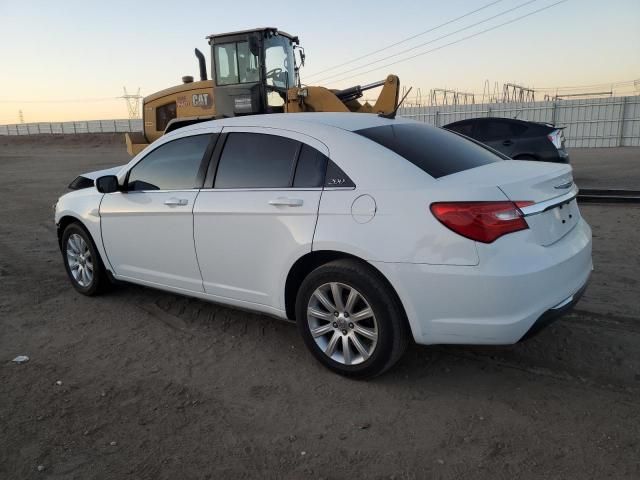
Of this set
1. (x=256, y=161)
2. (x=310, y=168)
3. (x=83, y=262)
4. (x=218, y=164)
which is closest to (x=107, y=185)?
(x=83, y=262)

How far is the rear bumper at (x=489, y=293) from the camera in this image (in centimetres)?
276

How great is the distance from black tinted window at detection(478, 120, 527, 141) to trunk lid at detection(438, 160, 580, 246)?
7925mm

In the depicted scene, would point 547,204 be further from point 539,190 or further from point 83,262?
point 83,262

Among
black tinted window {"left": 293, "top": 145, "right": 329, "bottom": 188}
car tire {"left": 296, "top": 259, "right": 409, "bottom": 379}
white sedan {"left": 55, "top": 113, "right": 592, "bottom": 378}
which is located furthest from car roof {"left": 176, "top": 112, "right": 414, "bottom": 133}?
car tire {"left": 296, "top": 259, "right": 409, "bottom": 379}

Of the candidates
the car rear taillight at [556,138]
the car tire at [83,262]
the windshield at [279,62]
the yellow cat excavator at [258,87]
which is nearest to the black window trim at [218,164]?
the car tire at [83,262]

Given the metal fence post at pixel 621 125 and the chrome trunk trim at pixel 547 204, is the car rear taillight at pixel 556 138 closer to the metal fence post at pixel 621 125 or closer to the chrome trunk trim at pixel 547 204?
the chrome trunk trim at pixel 547 204

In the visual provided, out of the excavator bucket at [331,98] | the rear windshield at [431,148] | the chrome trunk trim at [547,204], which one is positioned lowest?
the chrome trunk trim at [547,204]

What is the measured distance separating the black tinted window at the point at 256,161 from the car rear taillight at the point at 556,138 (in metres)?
8.35

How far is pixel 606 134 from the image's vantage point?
92.0 feet

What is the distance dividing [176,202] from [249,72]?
7.86m

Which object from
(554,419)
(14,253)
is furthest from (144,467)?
(14,253)

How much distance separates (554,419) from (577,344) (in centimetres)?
102

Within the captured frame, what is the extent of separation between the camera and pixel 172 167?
4242 mm

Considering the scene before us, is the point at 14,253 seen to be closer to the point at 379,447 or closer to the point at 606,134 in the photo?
the point at 379,447
